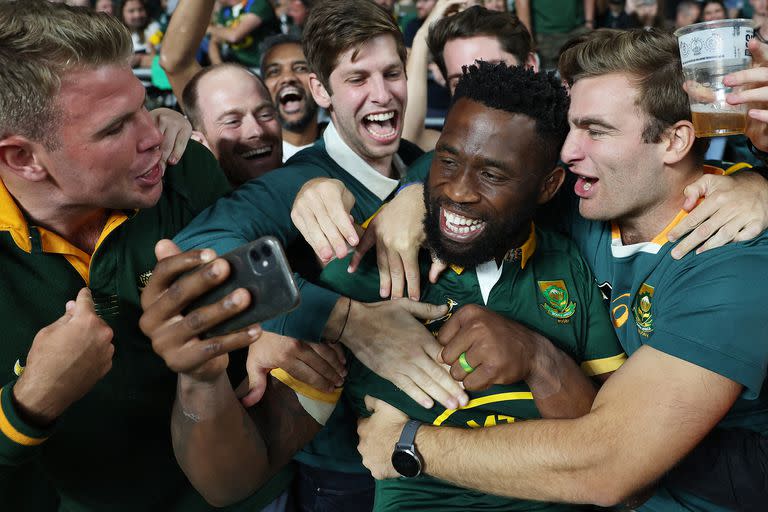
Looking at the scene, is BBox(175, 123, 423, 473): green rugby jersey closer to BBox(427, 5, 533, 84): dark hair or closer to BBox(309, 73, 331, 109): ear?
BBox(309, 73, 331, 109): ear

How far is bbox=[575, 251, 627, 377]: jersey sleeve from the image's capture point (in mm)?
2182

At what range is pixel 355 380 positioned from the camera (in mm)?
2305

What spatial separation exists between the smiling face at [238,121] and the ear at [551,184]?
5.01ft

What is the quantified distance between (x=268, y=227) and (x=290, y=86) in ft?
8.36

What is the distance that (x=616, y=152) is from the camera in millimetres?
2354

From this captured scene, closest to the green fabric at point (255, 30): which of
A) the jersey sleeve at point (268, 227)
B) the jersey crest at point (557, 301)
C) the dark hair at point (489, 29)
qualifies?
the dark hair at point (489, 29)

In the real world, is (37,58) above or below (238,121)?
above

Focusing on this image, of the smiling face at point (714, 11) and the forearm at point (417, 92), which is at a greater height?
the forearm at point (417, 92)

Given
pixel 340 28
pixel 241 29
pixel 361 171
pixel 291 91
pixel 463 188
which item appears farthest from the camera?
pixel 241 29

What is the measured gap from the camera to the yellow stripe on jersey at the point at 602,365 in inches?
85.6

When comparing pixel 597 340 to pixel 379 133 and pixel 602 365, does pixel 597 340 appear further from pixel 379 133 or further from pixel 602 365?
pixel 379 133

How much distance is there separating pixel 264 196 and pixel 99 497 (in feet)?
3.50

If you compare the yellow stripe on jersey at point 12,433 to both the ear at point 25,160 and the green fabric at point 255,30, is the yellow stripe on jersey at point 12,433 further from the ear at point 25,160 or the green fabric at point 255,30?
the green fabric at point 255,30

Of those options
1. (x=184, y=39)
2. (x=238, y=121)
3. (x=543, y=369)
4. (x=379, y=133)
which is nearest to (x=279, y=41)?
(x=184, y=39)
